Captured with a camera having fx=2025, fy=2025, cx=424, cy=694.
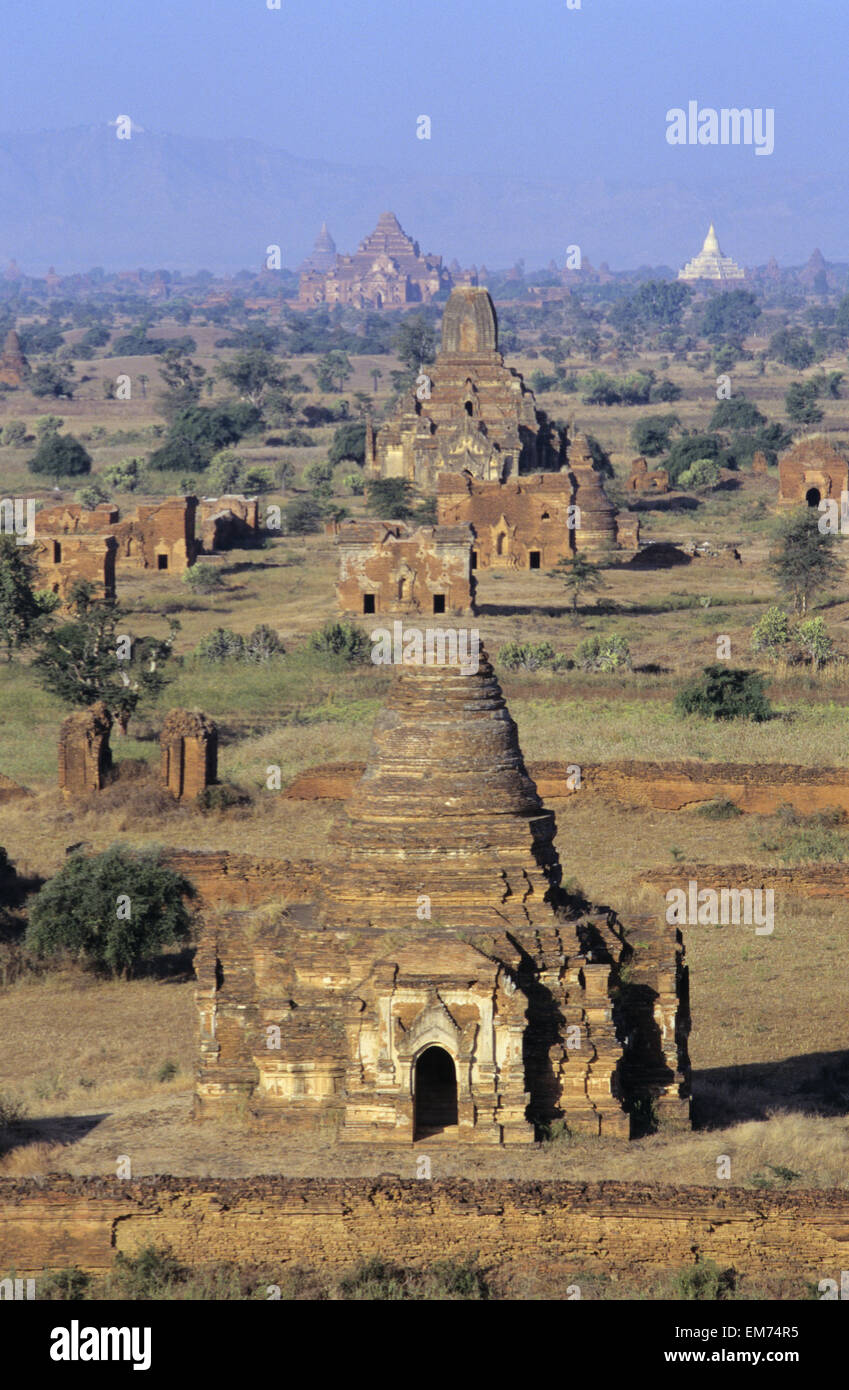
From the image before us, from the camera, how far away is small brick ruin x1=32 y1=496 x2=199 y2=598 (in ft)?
166

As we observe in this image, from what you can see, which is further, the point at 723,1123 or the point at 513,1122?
the point at 723,1123

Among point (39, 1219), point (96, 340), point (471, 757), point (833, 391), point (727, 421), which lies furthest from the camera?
point (96, 340)

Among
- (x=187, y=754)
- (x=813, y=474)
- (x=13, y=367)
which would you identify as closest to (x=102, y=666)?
(x=187, y=754)

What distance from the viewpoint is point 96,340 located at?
186750 mm

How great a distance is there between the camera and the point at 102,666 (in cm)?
3878

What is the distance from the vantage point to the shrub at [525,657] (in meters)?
43.6

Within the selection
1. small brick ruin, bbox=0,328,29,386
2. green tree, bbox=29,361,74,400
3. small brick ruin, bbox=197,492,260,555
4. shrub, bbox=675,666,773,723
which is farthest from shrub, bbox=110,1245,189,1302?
small brick ruin, bbox=0,328,29,386

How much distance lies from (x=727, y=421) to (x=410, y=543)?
5427 centimetres

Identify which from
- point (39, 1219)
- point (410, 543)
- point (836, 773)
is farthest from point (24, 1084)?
point (410, 543)

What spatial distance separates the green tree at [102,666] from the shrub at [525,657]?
7.34 m

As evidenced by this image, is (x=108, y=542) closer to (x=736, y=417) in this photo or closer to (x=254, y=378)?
(x=736, y=417)

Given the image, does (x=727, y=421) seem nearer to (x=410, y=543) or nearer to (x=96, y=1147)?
(x=410, y=543)

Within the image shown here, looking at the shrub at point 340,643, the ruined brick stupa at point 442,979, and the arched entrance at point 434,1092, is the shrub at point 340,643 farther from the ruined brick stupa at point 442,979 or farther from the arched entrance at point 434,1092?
the arched entrance at point 434,1092
